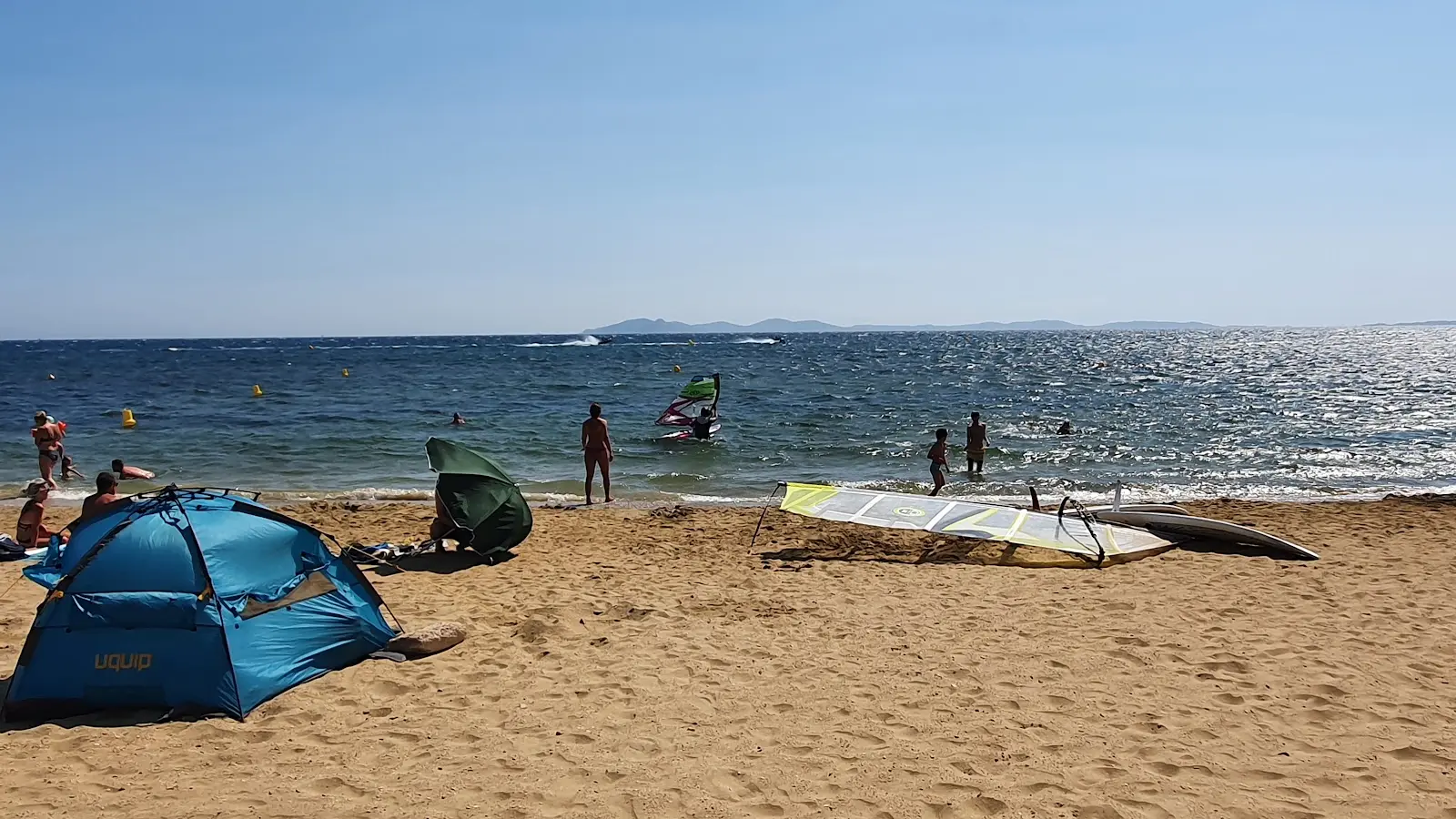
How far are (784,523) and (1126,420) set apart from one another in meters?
19.5

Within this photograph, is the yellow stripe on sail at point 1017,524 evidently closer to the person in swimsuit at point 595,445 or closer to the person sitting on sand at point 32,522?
the person in swimsuit at point 595,445

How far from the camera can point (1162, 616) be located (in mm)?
7605

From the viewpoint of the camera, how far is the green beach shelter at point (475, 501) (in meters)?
9.56

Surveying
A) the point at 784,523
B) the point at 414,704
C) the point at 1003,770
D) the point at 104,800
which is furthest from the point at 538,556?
the point at 1003,770

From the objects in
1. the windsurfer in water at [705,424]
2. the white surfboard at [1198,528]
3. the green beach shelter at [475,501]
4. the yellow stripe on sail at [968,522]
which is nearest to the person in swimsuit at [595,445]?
the green beach shelter at [475,501]

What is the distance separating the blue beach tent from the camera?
219 inches

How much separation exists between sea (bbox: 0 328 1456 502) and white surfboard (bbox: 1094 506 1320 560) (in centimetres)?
393

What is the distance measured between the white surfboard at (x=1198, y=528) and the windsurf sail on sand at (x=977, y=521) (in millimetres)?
337

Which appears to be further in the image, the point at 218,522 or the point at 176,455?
the point at 176,455

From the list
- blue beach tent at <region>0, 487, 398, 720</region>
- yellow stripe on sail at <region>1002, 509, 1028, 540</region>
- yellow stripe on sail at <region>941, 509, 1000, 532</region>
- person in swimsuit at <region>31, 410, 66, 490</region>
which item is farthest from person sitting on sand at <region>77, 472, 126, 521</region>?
person in swimsuit at <region>31, 410, 66, 490</region>

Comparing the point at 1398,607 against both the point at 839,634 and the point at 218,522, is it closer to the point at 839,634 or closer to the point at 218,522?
the point at 839,634

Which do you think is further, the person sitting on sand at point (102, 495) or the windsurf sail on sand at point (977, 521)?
the windsurf sail on sand at point (977, 521)

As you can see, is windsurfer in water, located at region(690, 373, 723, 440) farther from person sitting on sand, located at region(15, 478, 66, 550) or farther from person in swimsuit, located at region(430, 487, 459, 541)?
person sitting on sand, located at region(15, 478, 66, 550)

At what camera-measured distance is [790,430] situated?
2527 cm
